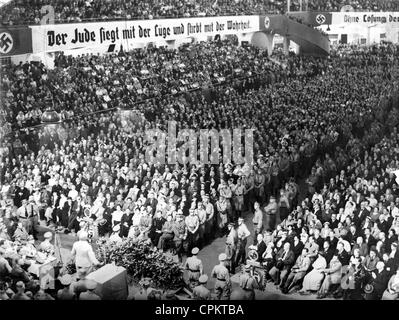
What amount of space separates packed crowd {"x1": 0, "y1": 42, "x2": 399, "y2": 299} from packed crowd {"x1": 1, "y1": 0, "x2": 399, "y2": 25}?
2.72 feet

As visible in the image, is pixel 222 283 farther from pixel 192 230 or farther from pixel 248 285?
pixel 192 230

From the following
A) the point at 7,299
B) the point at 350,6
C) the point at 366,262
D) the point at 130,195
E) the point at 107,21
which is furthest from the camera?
the point at 107,21

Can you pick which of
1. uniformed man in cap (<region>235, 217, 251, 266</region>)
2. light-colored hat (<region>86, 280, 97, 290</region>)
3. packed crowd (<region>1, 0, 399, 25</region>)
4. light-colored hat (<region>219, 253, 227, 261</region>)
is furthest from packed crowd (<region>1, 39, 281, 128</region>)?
light-colored hat (<region>219, 253, 227, 261</region>)

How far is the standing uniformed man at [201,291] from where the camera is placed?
848 centimetres

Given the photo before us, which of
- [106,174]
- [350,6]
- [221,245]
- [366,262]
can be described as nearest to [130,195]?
[106,174]

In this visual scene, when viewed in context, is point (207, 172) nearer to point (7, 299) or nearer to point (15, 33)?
point (7, 299)

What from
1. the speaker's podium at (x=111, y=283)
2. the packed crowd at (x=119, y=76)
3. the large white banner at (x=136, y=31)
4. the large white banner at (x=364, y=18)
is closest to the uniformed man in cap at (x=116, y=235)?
the speaker's podium at (x=111, y=283)

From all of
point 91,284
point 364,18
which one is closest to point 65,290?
point 91,284

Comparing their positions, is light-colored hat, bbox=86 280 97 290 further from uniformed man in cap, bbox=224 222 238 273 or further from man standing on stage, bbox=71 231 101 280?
uniformed man in cap, bbox=224 222 238 273

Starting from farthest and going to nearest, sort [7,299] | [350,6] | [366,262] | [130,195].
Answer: [350,6] → [130,195] → [7,299] → [366,262]

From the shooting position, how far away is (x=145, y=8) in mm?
11844

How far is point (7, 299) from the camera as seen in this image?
8805 mm

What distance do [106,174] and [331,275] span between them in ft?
13.8

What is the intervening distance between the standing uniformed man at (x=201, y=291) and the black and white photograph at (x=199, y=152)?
1.1 inches
